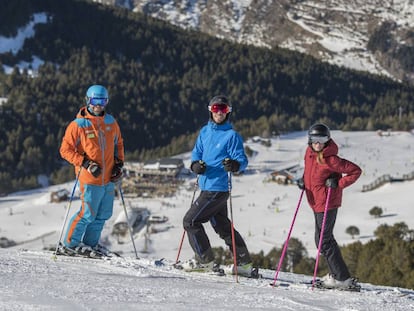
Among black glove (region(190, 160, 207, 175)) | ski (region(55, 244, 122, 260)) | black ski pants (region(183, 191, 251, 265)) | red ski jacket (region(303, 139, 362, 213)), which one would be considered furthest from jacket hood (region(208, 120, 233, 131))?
ski (region(55, 244, 122, 260))

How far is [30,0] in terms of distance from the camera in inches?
4500

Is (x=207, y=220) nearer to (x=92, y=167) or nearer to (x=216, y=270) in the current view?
(x=216, y=270)

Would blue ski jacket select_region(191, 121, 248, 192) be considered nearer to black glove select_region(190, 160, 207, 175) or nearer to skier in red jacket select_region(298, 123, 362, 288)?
black glove select_region(190, 160, 207, 175)

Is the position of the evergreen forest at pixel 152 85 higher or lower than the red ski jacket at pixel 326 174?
higher

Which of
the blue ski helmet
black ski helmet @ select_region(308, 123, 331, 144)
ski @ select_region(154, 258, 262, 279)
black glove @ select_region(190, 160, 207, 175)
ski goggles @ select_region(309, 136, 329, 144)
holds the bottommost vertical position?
ski @ select_region(154, 258, 262, 279)

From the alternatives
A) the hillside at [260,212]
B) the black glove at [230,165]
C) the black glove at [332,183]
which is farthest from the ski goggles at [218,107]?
the hillside at [260,212]

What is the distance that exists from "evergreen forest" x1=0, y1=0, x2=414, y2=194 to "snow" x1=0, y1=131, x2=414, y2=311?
16.6 metres

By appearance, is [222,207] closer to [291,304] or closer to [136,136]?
[291,304]

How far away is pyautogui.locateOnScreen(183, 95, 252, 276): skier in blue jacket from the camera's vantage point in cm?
561

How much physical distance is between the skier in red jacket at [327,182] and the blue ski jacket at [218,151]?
587 millimetres

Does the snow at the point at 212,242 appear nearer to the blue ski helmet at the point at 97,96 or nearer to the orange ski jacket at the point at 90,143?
the orange ski jacket at the point at 90,143

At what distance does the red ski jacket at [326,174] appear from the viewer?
5.32 meters

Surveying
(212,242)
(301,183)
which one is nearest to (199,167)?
(301,183)

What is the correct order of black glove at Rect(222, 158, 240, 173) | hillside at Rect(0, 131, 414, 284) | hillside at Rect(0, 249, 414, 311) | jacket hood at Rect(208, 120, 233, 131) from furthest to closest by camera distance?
hillside at Rect(0, 131, 414, 284) → jacket hood at Rect(208, 120, 233, 131) → black glove at Rect(222, 158, 240, 173) → hillside at Rect(0, 249, 414, 311)
